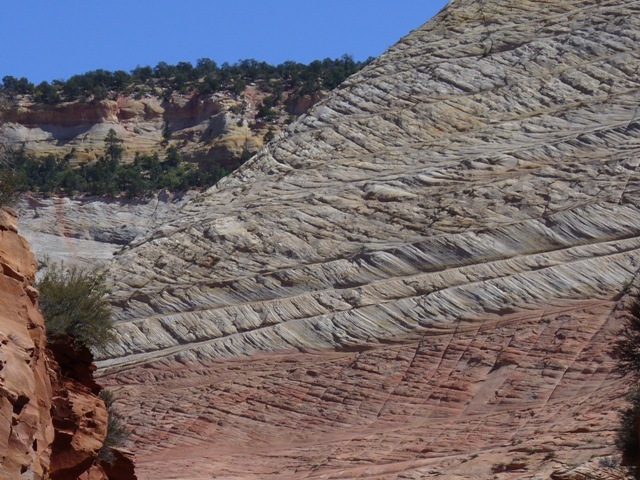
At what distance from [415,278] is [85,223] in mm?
23828

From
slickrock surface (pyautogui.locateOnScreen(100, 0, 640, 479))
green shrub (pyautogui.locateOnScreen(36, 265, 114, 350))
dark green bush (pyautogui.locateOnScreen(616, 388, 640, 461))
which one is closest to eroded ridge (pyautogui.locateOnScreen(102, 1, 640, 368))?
slickrock surface (pyautogui.locateOnScreen(100, 0, 640, 479))

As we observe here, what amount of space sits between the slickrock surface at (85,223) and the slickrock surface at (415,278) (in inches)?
497

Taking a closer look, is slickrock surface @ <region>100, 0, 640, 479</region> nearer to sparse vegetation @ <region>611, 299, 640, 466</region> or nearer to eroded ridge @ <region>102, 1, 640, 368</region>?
eroded ridge @ <region>102, 1, 640, 368</region>

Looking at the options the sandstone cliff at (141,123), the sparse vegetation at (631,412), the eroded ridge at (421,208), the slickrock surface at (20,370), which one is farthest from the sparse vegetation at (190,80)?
the slickrock surface at (20,370)

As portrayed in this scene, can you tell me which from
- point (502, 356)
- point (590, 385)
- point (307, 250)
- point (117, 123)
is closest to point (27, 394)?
point (590, 385)

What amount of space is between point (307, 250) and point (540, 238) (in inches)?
243

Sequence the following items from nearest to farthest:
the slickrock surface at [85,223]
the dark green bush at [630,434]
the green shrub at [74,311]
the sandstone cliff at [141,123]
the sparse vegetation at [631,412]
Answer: the green shrub at [74,311], the dark green bush at [630,434], the sparse vegetation at [631,412], the slickrock surface at [85,223], the sandstone cliff at [141,123]

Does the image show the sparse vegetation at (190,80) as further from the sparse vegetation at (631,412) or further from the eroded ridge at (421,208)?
the sparse vegetation at (631,412)

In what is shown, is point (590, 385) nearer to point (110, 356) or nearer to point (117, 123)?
point (110, 356)

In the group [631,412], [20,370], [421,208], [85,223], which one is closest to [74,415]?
[20,370]

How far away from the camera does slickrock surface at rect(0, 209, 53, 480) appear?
31.6 feet

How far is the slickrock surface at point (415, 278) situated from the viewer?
27.1 metres

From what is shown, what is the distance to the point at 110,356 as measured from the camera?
1328 inches

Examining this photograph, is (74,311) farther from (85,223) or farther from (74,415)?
(85,223)
